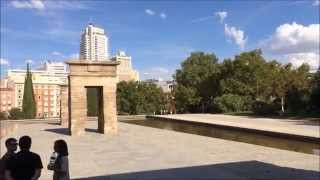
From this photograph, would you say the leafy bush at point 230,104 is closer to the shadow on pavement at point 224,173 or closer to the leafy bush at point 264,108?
the leafy bush at point 264,108

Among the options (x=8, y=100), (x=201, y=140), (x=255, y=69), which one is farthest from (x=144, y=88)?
(x=8, y=100)

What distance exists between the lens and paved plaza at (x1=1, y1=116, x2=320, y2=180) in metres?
10.5

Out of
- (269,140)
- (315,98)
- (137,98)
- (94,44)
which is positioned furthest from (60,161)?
(94,44)

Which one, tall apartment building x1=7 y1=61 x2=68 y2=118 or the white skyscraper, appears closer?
tall apartment building x1=7 y1=61 x2=68 y2=118

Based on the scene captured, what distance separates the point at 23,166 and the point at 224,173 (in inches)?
227

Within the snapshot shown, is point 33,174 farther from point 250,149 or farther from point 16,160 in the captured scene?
point 250,149

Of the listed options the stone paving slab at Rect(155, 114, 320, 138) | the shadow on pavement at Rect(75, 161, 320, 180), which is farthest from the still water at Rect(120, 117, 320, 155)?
the shadow on pavement at Rect(75, 161, 320, 180)

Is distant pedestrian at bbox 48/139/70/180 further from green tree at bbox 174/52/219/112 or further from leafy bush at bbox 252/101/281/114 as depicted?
green tree at bbox 174/52/219/112

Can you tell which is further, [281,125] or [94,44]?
[94,44]

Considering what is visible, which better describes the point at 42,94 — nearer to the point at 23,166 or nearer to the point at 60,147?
the point at 60,147

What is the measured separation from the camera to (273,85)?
53469mm

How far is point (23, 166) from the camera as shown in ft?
18.5

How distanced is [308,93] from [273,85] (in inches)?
539

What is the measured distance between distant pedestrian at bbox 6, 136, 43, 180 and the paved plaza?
4605 mm
